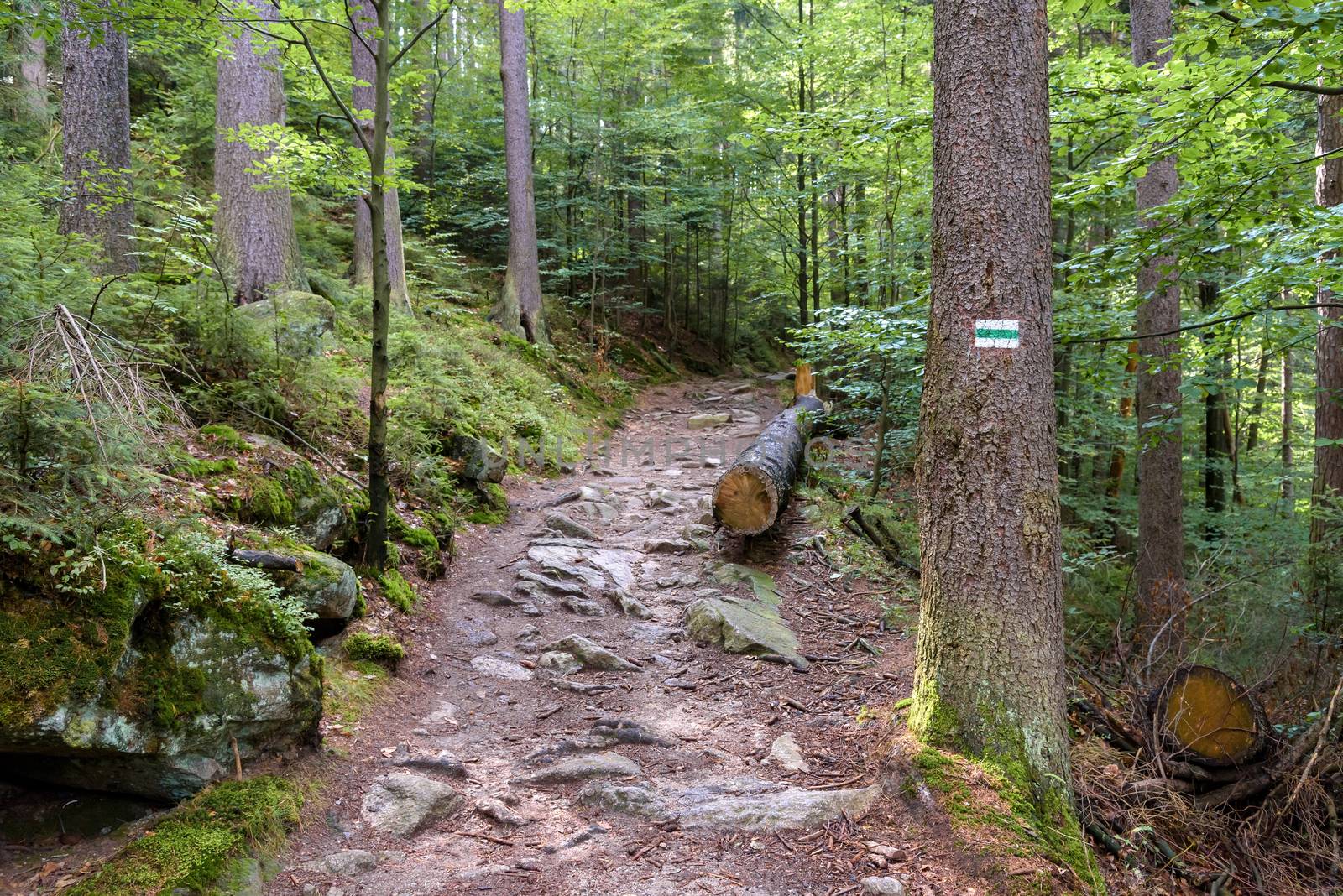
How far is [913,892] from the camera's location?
3.05 m

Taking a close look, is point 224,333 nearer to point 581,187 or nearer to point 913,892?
point 913,892

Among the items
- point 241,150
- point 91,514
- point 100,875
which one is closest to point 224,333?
point 91,514

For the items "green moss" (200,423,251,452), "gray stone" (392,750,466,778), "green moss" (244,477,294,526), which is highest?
"green moss" (200,423,251,452)

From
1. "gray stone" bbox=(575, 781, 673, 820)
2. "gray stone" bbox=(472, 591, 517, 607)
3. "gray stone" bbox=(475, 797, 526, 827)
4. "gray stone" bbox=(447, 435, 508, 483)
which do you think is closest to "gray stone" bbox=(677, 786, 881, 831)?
"gray stone" bbox=(575, 781, 673, 820)

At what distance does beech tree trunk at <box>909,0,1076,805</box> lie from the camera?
353 centimetres

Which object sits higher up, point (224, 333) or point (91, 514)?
point (224, 333)

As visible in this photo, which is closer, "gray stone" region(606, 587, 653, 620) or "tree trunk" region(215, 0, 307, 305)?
"gray stone" region(606, 587, 653, 620)

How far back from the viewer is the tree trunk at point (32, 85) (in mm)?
9852

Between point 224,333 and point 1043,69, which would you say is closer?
point 1043,69

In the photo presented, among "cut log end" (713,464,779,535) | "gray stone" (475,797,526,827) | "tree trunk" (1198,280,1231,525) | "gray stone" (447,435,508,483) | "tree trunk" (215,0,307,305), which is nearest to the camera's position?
"gray stone" (475,797,526,827)

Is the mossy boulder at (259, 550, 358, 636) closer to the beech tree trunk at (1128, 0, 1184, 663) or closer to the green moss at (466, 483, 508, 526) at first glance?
the green moss at (466, 483, 508, 526)

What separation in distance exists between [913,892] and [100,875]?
10.1 feet

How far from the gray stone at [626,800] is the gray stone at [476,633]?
84.6 inches

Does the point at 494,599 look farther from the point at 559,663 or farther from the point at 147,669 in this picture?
the point at 147,669
